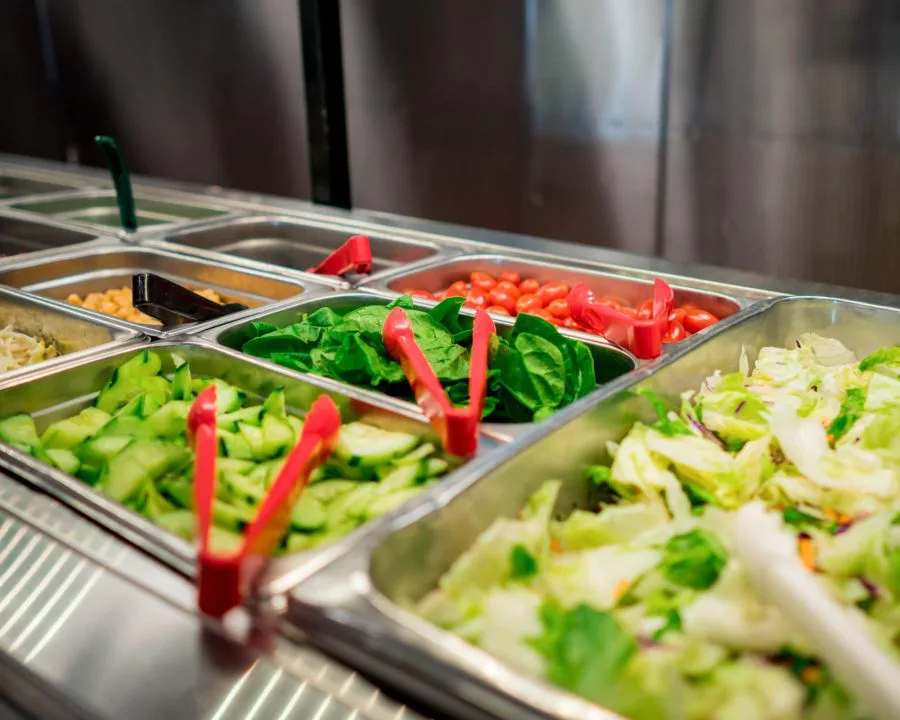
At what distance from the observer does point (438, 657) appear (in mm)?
789

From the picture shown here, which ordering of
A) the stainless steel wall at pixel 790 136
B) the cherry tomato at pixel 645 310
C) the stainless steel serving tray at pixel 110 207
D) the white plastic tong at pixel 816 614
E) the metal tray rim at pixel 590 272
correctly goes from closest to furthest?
the white plastic tong at pixel 816 614 → the cherry tomato at pixel 645 310 → the metal tray rim at pixel 590 272 → the stainless steel serving tray at pixel 110 207 → the stainless steel wall at pixel 790 136

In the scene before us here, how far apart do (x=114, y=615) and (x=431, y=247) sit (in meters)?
1.62

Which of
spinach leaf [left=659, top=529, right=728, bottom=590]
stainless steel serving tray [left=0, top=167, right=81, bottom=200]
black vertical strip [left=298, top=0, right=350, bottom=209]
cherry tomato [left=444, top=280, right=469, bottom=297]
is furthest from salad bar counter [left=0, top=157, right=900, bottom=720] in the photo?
stainless steel serving tray [left=0, top=167, right=81, bottom=200]

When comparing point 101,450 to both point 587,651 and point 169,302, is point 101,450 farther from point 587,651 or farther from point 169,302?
point 587,651

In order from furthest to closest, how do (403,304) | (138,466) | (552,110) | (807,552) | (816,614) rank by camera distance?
(552,110)
(403,304)
(138,466)
(807,552)
(816,614)

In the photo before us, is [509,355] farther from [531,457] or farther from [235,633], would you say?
[235,633]

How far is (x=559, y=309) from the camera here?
1990 millimetres

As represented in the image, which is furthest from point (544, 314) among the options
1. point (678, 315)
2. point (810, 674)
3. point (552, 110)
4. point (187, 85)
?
point (187, 85)

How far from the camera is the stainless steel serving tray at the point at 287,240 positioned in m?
2.49

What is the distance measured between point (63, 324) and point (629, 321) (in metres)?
1.20

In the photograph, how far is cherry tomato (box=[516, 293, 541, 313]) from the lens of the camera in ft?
6.64

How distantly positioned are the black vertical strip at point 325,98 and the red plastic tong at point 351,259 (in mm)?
817

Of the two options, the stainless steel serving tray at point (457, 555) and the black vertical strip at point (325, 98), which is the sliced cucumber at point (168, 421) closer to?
the stainless steel serving tray at point (457, 555)

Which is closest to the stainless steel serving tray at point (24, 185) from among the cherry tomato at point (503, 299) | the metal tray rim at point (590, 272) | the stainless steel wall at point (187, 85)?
the metal tray rim at point (590, 272)
